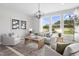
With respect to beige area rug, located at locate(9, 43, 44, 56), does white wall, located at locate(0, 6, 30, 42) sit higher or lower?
higher

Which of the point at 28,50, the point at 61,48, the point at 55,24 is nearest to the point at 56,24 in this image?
the point at 55,24

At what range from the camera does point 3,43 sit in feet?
9.52

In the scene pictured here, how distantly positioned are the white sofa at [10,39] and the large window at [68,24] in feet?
3.76

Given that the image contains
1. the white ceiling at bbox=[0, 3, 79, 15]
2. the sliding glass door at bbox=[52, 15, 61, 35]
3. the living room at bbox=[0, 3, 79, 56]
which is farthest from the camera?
the sliding glass door at bbox=[52, 15, 61, 35]

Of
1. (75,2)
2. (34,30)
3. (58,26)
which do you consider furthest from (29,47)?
(75,2)

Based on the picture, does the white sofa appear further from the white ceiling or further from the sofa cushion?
the sofa cushion

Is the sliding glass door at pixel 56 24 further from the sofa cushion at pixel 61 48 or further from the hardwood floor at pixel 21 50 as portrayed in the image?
the hardwood floor at pixel 21 50

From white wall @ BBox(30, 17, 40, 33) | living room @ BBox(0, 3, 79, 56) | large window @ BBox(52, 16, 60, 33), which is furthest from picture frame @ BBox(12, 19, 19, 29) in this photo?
large window @ BBox(52, 16, 60, 33)

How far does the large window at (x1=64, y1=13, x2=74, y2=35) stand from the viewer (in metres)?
2.65

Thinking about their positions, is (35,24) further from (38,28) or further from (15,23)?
(15,23)

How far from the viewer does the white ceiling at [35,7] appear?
7.98 feet

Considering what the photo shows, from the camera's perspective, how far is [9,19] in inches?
108

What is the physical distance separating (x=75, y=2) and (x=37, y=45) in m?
1.38

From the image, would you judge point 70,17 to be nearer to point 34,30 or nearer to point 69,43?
point 69,43
